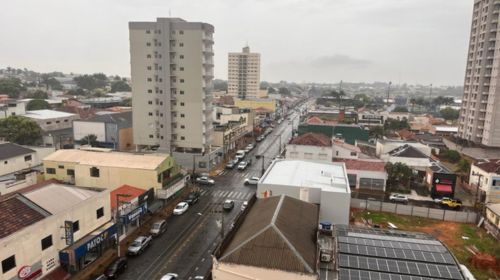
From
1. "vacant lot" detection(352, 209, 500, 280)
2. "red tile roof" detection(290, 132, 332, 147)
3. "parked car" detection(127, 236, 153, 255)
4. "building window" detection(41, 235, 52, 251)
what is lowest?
"vacant lot" detection(352, 209, 500, 280)

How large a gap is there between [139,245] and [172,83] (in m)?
35.1

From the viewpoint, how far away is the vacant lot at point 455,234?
3192 cm

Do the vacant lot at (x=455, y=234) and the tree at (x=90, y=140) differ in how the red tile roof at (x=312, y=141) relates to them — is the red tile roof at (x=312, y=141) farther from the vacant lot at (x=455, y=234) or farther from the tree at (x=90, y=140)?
the tree at (x=90, y=140)

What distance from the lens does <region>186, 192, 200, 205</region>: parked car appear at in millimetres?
44312

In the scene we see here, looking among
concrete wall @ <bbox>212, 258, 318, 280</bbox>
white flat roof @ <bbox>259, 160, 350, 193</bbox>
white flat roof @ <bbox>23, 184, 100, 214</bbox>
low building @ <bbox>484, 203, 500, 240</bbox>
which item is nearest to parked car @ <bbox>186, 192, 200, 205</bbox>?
white flat roof @ <bbox>259, 160, 350, 193</bbox>

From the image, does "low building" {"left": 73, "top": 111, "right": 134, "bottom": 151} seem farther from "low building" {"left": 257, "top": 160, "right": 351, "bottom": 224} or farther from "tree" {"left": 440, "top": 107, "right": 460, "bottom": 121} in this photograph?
"tree" {"left": 440, "top": 107, "right": 460, "bottom": 121}

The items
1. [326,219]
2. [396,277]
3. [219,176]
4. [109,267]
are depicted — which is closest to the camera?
[396,277]

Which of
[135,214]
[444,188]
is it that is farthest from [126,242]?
[444,188]

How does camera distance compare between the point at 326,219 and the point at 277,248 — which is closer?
the point at 277,248

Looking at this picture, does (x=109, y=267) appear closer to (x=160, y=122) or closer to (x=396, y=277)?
(x=396, y=277)

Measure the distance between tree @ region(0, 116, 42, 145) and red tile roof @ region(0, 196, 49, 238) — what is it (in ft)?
146

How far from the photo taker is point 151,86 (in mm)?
61469

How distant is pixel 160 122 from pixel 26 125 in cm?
2558

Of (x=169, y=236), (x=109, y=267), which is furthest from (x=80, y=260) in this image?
(x=169, y=236)
